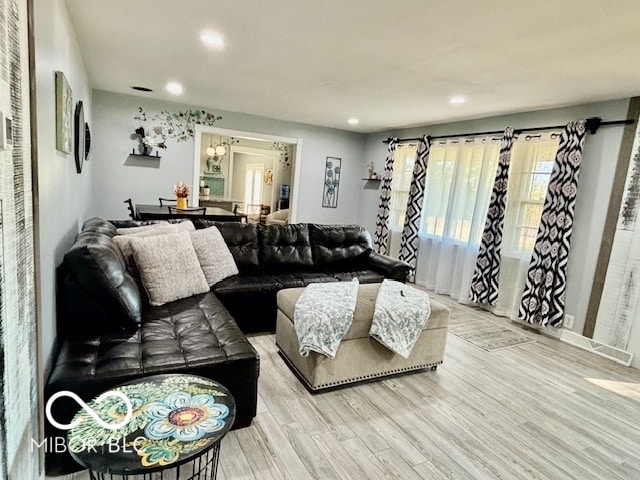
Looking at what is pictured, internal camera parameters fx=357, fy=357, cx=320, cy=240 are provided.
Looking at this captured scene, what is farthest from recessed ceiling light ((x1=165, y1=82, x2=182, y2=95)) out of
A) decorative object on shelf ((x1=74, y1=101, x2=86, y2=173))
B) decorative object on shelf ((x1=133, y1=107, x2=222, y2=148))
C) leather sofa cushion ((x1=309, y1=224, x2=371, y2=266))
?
leather sofa cushion ((x1=309, y1=224, x2=371, y2=266))

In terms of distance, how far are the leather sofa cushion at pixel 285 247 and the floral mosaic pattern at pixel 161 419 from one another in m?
2.25

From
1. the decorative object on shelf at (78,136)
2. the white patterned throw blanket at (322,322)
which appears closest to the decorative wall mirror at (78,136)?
the decorative object on shelf at (78,136)

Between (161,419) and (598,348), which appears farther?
(598,348)

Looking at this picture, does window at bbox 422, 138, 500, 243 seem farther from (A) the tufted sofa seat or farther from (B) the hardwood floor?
(B) the hardwood floor

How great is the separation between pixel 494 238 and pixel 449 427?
2.74 metres

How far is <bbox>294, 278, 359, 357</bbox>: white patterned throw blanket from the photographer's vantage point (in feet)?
7.48

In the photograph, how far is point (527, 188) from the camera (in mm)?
4051

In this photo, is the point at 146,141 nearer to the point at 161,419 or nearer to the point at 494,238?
the point at 161,419

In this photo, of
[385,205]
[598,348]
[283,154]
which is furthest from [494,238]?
[283,154]

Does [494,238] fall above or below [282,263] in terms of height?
above

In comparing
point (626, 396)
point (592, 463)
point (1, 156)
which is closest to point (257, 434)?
point (1, 156)

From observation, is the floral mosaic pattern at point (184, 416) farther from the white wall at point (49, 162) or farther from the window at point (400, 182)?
the window at point (400, 182)

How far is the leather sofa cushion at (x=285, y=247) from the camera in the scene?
12.2 feet

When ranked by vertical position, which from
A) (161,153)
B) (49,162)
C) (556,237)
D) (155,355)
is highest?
(161,153)
